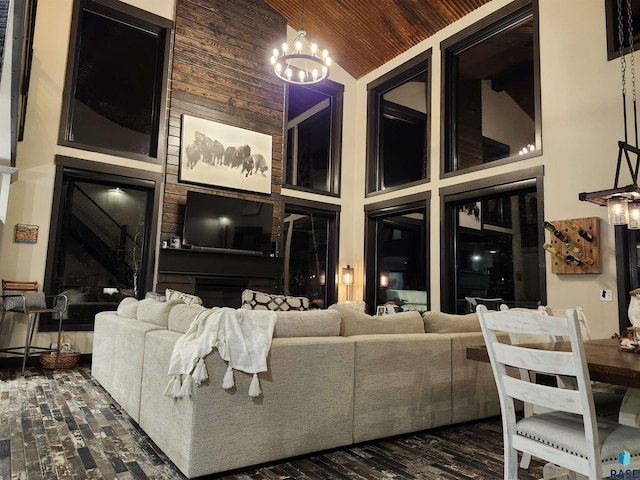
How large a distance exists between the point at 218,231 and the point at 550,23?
200 inches

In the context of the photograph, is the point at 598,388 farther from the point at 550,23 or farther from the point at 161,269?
the point at 161,269

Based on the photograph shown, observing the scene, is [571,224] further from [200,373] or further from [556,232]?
[200,373]

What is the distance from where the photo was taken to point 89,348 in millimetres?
5672

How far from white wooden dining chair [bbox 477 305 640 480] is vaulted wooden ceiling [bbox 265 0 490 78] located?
5.80 meters

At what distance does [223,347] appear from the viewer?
95.0 inches

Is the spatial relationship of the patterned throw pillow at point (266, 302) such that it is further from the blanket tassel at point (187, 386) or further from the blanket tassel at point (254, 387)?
the blanket tassel at point (187, 386)

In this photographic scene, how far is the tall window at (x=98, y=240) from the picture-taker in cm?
562

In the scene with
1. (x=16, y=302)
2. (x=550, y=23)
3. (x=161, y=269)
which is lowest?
(x=16, y=302)

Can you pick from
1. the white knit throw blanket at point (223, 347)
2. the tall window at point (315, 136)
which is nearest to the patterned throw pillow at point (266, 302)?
the white knit throw blanket at point (223, 347)

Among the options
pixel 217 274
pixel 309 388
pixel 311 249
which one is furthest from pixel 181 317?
pixel 311 249

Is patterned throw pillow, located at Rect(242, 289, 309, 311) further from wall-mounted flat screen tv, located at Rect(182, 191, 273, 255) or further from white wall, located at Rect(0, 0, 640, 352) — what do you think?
white wall, located at Rect(0, 0, 640, 352)

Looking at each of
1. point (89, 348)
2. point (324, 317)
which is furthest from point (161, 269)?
point (324, 317)

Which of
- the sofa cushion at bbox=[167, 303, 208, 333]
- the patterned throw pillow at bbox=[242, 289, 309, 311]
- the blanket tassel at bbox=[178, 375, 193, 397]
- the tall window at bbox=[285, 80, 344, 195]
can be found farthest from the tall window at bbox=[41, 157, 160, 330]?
the blanket tassel at bbox=[178, 375, 193, 397]

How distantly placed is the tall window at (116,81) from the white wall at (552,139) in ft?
0.54
